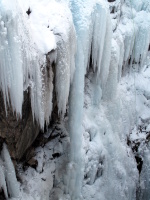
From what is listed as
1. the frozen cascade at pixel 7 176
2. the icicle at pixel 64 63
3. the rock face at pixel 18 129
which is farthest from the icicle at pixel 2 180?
the icicle at pixel 64 63

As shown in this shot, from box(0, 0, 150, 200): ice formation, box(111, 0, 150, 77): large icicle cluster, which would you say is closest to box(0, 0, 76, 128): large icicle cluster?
box(0, 0, 150, 200): ice formation

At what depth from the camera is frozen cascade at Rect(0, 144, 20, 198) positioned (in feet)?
11.5

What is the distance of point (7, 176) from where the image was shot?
3.62m

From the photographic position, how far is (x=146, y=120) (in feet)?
19.1

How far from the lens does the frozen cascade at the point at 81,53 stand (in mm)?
4004

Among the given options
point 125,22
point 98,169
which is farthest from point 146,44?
point 98,169

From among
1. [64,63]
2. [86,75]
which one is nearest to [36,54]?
[64,63]

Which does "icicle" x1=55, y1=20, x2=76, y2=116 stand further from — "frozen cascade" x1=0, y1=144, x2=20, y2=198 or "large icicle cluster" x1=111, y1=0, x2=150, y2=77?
"large icicle cluster" x1=111, y1=0, x2=150, y2=77

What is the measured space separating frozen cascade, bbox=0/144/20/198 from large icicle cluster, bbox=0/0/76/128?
2.04 ft

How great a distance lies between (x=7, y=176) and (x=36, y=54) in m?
1.56

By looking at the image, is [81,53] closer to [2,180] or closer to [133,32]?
[133,32]

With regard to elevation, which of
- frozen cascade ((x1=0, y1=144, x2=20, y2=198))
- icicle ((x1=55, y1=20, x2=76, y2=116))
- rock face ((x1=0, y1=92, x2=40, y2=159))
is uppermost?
icicle ((x1=55, y1=20, x2=76, y2=116))

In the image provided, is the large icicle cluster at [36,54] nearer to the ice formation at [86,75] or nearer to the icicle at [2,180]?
the ice formation at [86,75]

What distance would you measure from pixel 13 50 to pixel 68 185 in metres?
2.35
